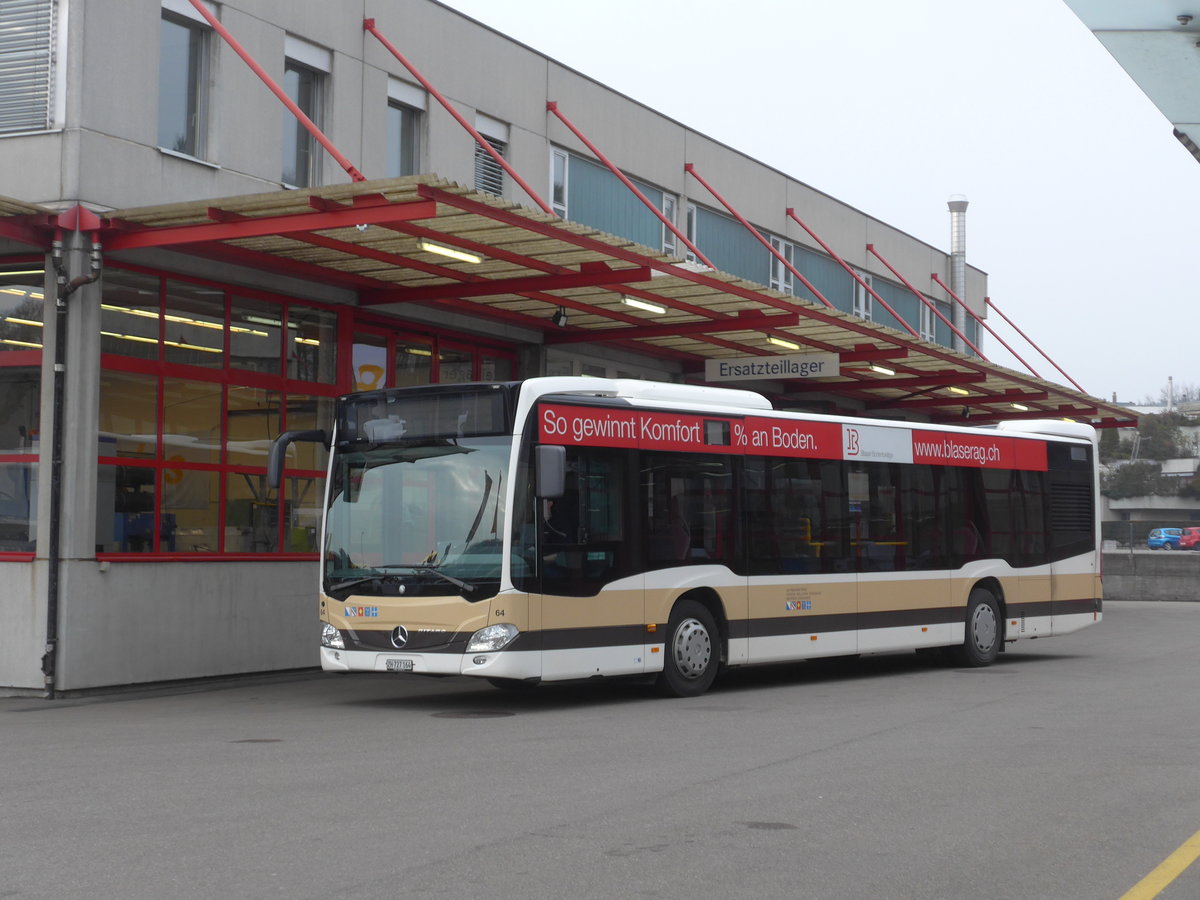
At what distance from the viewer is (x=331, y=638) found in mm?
13875

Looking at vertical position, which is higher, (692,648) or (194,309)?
(194,309)

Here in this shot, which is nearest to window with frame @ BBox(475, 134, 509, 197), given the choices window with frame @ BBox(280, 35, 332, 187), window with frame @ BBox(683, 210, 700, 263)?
window with frame @ BBox(280, 35, 332, 187)

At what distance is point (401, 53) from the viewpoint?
65.6 ft

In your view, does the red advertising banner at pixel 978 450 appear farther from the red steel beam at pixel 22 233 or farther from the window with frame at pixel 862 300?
the window with frame at pixel 862 300

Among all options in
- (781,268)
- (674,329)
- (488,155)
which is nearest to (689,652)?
(674,329)

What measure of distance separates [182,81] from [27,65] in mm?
1773

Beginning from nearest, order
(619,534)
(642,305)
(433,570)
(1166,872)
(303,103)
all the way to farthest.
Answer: (1166,872) < (433,570) < (619,534) < (303,103) < (642,305)

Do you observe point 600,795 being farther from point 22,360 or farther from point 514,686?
point 22,360

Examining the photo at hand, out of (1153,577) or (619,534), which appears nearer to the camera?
(619,534)

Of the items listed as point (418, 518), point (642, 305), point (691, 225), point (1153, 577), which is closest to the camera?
point (418, 518)

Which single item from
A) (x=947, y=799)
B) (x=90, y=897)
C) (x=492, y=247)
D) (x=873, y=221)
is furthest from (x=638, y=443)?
(x=873, y=221)

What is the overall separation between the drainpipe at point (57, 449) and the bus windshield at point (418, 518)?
2.99 metres

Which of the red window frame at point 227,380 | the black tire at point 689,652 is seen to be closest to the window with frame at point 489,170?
the red window frame at point 227,380

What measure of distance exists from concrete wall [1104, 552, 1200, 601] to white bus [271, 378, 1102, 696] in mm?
25840
